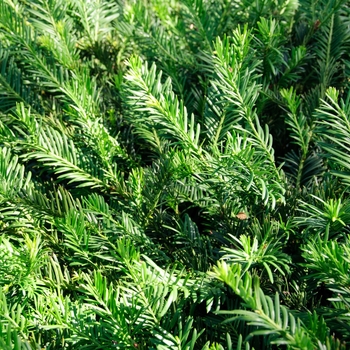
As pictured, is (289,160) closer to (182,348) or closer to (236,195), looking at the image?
(236,195)

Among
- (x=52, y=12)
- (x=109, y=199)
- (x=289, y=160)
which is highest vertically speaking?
(x=52, y=12)

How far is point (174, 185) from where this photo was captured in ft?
2.36

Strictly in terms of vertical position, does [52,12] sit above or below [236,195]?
above

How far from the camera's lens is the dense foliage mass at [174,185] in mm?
562

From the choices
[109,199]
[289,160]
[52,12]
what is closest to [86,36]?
[52,12]

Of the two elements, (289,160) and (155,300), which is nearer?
(155,300)

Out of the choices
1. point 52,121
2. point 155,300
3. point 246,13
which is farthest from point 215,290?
point 246,13

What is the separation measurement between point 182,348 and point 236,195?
0.24 meters

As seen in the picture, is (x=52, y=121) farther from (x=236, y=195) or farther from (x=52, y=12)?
(x=236, y=195)

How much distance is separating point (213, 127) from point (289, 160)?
0.13m

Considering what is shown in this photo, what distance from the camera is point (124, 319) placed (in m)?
Result: 0.55

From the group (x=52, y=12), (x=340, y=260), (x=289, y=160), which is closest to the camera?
(x=340, y=260)

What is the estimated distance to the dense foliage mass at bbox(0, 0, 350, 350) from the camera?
0.56 metres

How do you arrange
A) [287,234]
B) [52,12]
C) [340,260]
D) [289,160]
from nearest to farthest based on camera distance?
[340,260] → [287,234] → [289,160] → [52,12]
